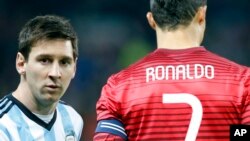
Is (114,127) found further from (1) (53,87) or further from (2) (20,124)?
(2) (20,124)

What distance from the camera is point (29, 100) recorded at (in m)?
3.92

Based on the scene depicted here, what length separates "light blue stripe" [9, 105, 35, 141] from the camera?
3.87 metres

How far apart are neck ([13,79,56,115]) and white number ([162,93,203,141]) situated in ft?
4.04

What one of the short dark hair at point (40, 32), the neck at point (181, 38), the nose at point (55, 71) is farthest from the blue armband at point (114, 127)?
the short dark hair at point (40, 32)

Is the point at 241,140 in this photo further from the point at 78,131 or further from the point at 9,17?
the point at 9,17

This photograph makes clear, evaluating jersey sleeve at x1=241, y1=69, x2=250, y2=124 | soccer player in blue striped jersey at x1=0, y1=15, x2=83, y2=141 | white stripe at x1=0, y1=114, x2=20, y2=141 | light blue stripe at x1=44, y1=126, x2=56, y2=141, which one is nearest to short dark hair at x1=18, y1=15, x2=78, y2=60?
soccer player in blue striped jersey at x1=0, y1=15, x2=83, y2=141

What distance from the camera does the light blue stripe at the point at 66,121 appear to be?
4168mm

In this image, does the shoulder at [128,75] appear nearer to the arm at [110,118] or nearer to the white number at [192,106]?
the arm at [110,118]

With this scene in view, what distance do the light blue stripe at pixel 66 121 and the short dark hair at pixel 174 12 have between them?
1.40 meters

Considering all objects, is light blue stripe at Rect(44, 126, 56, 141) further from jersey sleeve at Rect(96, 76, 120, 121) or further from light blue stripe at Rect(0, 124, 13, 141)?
jersey sleeve at Rect(96, 76, 120, 121)

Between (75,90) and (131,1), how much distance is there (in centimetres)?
170

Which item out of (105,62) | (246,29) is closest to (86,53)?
(105,62)

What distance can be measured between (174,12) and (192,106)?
1.46 feet

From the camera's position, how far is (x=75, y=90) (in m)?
8.83
